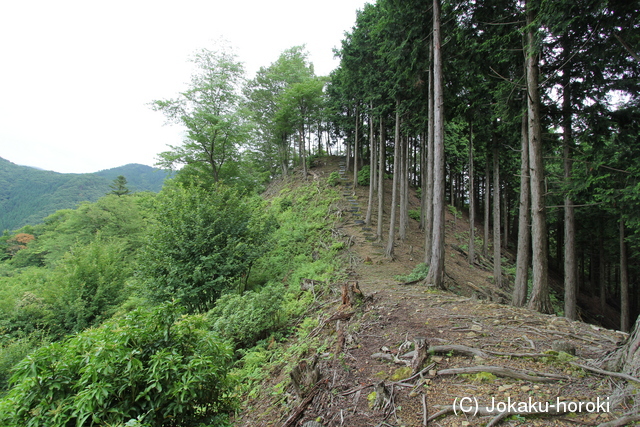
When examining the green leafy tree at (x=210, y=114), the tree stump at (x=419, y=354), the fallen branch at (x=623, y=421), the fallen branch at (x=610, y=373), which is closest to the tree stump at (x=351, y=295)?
the tree stump at (x=419, y=354)

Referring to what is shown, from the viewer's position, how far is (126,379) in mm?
2295

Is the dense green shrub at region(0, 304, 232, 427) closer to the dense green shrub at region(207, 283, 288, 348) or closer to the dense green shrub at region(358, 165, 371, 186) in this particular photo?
the dense green shrub at region(207, 283, 288, 348)

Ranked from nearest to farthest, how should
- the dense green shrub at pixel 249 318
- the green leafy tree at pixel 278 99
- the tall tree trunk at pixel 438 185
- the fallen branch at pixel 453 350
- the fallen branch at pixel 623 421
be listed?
the fallen branch at pixel 623 421
the fallen branch at pixel 453 350
the dense green shrub at pixel 249 318
the tall tree trunk at pixel 438 185
the green leafy tree at pixel 278 99

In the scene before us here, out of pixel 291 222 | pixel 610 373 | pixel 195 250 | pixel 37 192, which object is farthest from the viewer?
pixel 37 192

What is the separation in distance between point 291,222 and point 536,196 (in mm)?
12332

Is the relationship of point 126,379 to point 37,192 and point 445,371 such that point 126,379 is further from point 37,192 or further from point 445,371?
point 37,192

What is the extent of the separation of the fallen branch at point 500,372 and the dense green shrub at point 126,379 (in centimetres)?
269

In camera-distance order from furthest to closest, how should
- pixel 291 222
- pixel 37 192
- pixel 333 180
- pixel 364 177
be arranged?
1. pixel 37 192
2. pixel 333 180
3. pixel 364 177
4. pixel 291 222

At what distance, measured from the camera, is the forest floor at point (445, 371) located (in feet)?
7.79

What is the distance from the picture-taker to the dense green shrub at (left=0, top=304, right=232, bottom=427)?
82.3 inches

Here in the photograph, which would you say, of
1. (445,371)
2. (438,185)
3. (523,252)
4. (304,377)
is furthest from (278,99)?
(445,371)

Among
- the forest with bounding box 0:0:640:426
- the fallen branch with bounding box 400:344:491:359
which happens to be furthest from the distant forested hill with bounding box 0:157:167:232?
the fallen branch with bounding box 400:344:491:359

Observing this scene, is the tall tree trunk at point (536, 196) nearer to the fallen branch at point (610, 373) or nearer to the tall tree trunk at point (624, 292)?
the fallen branch at point (610, 373)

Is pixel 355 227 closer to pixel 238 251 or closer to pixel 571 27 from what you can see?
pixel 238 251
